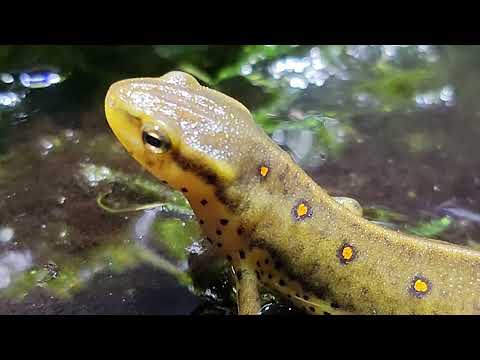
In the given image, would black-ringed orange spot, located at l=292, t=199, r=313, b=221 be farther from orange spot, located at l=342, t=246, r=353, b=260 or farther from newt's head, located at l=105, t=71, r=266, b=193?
newt's head, located at l=105, t=71, r=266, b=193

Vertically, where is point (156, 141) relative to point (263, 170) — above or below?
above

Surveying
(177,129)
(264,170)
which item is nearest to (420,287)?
(264,170)

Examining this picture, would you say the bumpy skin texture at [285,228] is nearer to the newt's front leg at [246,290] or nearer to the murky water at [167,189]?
the newt's front leg at [246,290]

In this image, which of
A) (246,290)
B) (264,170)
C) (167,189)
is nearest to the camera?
(264,170)

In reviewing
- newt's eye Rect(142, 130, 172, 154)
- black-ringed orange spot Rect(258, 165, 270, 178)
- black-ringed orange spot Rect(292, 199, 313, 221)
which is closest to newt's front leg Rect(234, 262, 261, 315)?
black-ringed orange spot Rect(292, 199, 313, 221)

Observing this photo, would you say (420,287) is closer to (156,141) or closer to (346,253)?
(346,253)

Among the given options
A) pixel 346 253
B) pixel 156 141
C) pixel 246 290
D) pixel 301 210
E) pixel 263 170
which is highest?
pixel 156 141

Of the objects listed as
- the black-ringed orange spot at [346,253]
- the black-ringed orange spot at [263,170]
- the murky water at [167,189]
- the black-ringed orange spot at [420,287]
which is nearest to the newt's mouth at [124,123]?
the black-ringed orange spot at [263,170]
